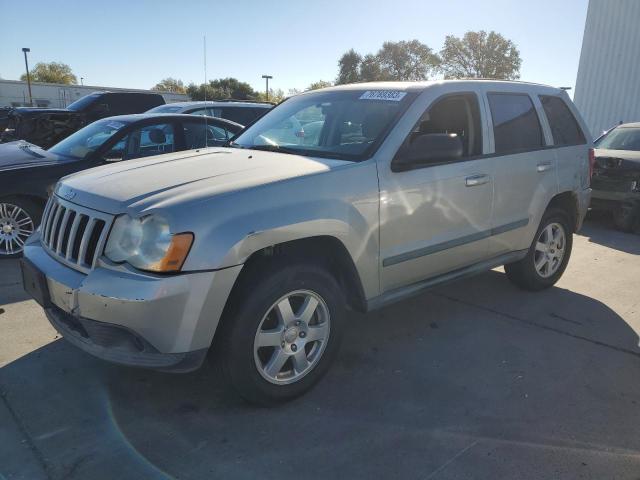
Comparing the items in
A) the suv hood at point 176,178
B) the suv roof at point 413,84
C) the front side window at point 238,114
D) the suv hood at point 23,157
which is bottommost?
the suv hood at point 23,157

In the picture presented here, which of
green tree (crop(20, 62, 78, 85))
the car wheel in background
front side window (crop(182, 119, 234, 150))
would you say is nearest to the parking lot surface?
the car wheel in background

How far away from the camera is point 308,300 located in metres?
2.93

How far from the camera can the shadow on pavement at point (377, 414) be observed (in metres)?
2.47

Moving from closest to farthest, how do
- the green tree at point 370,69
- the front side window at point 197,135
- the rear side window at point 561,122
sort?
the rear side window at point 561,122
the front side window at point 197,135
the green tree at point 370,69

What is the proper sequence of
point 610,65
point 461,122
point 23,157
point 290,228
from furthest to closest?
point 610,65, point 23,157, point 461,122, point 290,228

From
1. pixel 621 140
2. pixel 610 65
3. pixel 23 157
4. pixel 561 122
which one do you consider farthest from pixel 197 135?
pixel 610 65

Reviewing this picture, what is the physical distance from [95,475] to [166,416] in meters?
0.52

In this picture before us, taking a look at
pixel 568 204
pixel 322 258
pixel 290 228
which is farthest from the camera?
pixel 568 204

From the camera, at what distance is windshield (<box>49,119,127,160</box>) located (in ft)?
19.5

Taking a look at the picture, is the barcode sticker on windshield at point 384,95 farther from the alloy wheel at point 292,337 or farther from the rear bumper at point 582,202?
the rear bumper at point 582,202

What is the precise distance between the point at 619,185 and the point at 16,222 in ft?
26.1

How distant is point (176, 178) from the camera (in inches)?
114

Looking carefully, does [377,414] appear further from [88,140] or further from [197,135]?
[88,140]

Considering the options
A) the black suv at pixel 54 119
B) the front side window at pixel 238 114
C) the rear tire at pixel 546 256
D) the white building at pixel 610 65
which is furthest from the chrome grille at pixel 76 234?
the white building at pixel 610 65
